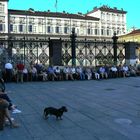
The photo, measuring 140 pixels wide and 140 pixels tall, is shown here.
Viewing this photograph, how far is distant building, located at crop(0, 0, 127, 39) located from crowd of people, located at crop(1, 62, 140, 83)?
2446 inches

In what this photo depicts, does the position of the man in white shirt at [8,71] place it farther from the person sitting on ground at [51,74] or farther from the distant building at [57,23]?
the distant building at [57,23]

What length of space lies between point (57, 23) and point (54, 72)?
77.9m

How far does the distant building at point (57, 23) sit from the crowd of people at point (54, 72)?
204ft

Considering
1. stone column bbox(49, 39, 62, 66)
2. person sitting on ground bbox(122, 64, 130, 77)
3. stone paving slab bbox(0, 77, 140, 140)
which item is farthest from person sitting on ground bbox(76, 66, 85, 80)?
stone paving slab bbox(0, 77, 140, 140)

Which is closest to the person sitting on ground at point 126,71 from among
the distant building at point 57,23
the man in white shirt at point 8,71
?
the man in white shirt at point 8,71

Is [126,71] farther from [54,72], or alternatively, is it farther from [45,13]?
[45,13]

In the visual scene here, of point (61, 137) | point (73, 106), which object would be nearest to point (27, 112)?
point (73, 106)

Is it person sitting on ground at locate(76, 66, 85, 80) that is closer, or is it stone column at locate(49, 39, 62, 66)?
person sitting on ground at locate(76, 66, 85, 80)

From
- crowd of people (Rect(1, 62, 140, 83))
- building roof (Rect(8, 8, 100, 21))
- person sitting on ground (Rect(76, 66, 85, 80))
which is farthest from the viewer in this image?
building roof (Rect(8, 8, 100, 21))

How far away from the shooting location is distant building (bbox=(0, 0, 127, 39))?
93125mm

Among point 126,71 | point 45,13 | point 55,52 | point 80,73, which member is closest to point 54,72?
point 55,52

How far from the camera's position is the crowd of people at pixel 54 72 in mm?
23250

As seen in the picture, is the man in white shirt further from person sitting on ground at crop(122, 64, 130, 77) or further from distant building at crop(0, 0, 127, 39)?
distant building at crop(0, 0, 127, 39)

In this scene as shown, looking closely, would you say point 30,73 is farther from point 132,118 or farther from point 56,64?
point 132,118
